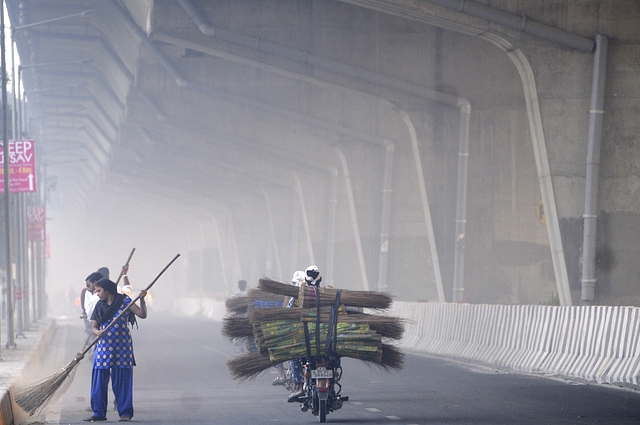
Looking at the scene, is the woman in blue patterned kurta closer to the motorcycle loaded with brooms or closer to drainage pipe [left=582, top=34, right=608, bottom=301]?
the motorcycle loaded with brooms

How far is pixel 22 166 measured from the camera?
32.7 m

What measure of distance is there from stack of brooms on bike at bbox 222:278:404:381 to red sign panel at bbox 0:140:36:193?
20328 mm

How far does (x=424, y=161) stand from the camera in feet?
119

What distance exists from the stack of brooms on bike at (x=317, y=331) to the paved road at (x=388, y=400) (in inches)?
26.7

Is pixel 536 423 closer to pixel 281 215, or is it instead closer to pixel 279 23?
pixel 279 23

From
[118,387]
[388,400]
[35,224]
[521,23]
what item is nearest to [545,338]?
[388,400]

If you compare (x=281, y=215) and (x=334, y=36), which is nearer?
(x=334, y=36)

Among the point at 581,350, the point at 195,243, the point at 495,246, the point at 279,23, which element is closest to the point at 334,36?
the point at 279,23

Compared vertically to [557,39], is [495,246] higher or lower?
lower

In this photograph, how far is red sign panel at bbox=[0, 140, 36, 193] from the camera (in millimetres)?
32062

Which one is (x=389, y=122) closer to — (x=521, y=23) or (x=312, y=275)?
(x=521, y=23)

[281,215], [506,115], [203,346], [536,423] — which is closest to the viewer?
[536,423]

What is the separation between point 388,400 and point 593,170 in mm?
11558

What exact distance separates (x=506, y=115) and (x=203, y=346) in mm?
11234
